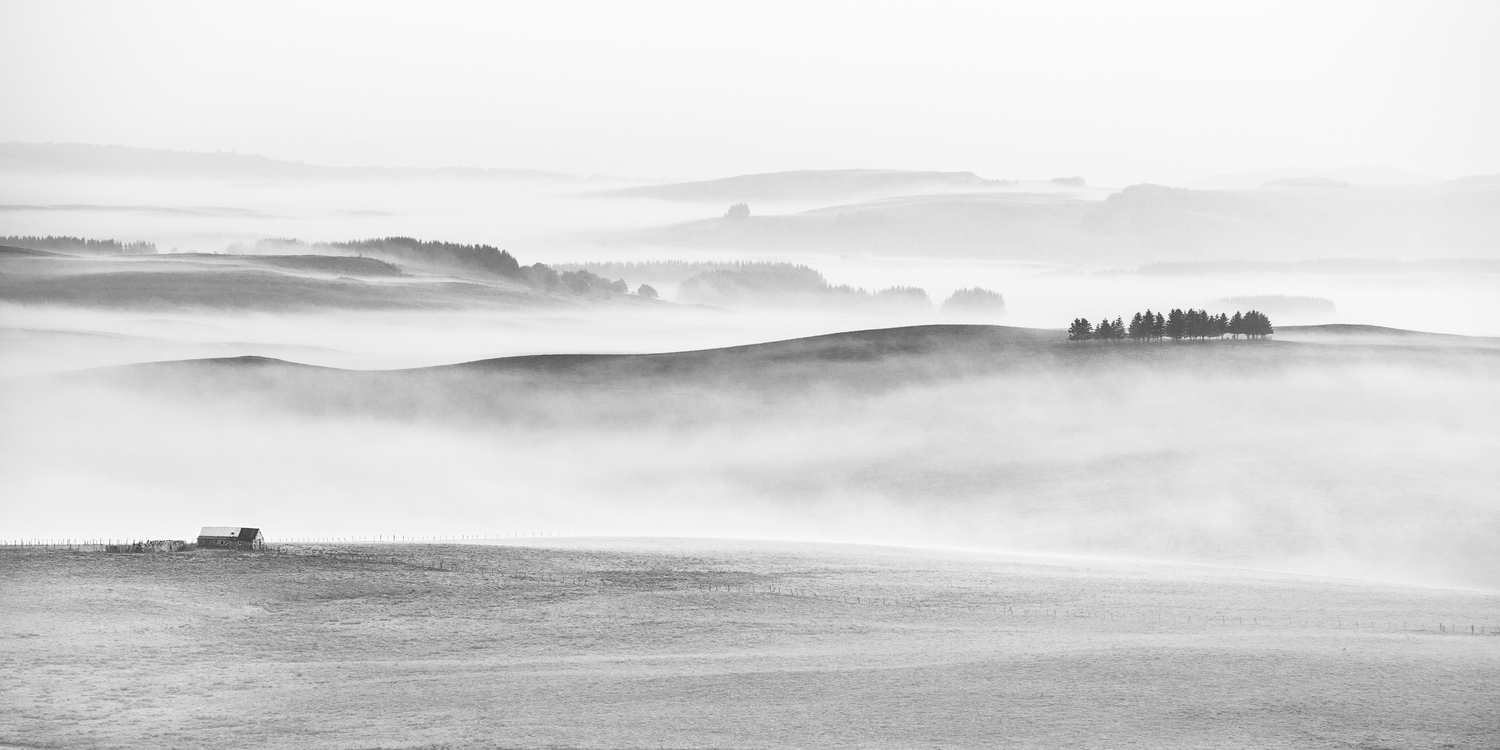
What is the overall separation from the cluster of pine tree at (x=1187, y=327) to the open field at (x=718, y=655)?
5701 centimetres

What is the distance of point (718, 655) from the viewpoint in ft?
160

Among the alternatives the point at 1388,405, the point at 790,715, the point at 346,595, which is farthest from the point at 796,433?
the point at 790,715

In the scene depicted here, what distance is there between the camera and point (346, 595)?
6097 cm

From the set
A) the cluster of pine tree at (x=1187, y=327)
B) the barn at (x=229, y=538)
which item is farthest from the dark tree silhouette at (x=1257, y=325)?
the barn at (x=229, y=538)

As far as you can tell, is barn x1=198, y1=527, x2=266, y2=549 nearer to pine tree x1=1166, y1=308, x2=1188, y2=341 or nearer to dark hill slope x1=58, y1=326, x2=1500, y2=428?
dark hill slope x1=58, y1=326, x2=1500, y2=428

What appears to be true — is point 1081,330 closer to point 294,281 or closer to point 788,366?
point 788,366

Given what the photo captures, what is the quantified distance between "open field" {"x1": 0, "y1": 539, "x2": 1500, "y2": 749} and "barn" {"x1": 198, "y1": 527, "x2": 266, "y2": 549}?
4.78 m

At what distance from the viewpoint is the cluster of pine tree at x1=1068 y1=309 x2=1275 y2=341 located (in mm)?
125875

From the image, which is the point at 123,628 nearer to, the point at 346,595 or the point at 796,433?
the point at 346,595

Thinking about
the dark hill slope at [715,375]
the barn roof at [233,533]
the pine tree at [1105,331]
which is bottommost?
the barn roof at [233,533]

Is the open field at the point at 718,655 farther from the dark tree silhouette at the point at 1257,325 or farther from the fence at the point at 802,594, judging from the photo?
the dark tree silhouette at the point at 1257,325

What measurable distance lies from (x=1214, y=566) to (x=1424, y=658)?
27.1 m

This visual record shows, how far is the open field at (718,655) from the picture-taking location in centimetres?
3944

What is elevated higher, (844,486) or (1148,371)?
(1148,371)
